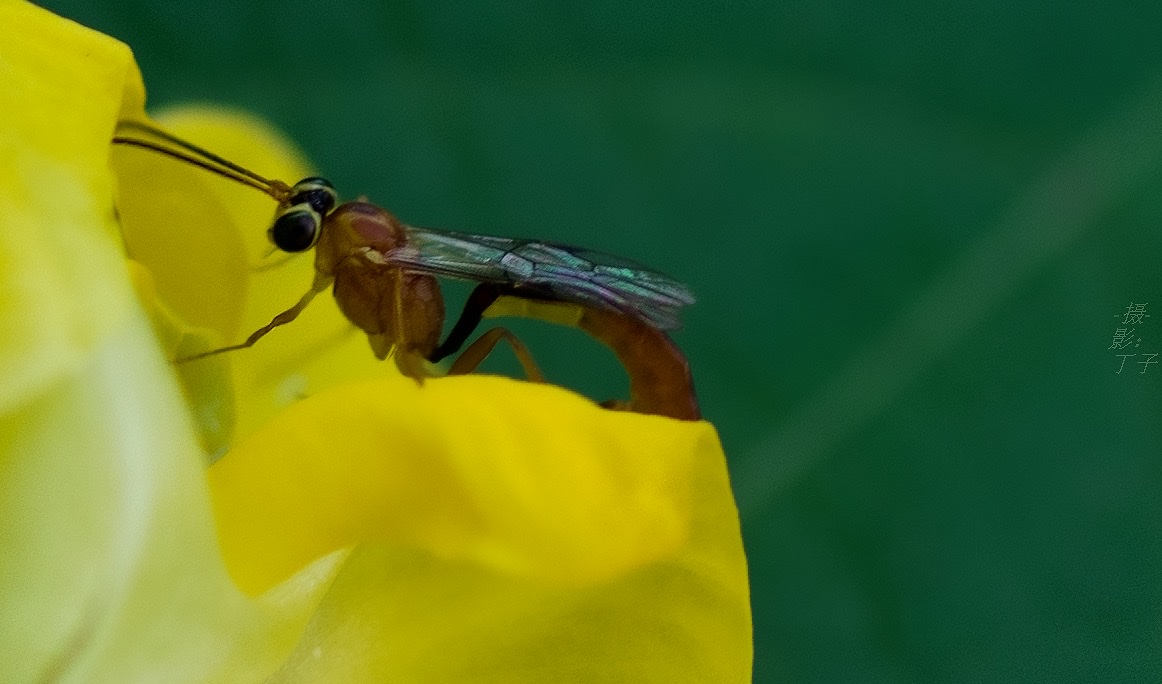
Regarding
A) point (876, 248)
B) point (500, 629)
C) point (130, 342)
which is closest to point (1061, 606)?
point (876, 248)

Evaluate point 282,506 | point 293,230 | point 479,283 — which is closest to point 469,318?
point 479,283

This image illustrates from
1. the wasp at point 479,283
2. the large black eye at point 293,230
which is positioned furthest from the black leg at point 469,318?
the large black eye at point 293,230

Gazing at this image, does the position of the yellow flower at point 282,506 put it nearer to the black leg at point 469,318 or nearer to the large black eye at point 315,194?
the large black eye at point 315,194

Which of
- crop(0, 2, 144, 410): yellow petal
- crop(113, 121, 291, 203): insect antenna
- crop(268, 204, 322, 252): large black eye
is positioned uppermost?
crop(0, 2, 144, 410): yellow petal

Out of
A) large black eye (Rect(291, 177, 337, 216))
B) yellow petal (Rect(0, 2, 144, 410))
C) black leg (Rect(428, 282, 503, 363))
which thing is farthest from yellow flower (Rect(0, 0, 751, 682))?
black leg (Rect(428, 282, 503, 363))

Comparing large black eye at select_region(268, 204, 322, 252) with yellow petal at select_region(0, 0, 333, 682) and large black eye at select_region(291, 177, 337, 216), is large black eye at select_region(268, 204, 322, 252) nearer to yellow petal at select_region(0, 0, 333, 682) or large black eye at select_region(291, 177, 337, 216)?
large black eye at select_region(291, 177, 337, 216)

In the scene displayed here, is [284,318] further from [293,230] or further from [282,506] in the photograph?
[282,506]
